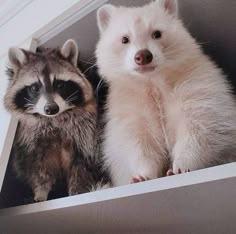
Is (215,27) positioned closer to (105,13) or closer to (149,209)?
(105,13)

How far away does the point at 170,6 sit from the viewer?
90 cm

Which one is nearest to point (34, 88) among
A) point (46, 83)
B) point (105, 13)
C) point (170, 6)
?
point (46, 83)

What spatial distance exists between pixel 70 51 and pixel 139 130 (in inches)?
12.1

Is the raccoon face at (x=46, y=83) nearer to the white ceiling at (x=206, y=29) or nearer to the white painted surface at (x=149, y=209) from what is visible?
the white ceiling at (x=206, y=29)

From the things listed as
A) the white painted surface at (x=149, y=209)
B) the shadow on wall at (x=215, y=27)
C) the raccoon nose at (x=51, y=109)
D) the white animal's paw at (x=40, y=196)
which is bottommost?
the white painted surface at (x=149, y=209)

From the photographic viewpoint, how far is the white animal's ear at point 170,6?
2.95ft

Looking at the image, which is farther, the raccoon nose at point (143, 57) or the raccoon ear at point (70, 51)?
the raccoon ear at point (70, 51)

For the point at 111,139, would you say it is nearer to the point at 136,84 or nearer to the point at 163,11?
the point at 136,84

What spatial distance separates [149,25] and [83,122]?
267 millimetres

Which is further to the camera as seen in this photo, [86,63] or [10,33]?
[10,33]

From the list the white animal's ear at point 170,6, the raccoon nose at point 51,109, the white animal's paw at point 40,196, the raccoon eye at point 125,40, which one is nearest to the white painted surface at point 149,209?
the white animal's paw at point 40,196

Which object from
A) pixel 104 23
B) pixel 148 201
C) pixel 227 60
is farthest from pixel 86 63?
pixel 148 201

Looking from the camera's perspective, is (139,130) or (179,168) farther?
(139,130)

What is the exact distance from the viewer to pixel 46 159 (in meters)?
0.89
